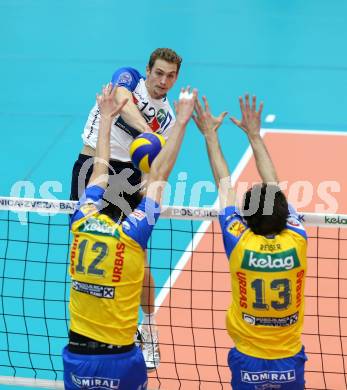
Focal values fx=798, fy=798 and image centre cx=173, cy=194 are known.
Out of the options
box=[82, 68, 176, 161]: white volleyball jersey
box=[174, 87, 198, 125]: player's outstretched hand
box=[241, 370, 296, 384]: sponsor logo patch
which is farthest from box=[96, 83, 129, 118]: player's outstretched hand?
box=[241, 370, 296, 384]: sponsor logo patch

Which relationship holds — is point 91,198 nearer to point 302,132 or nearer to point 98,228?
point 98,228

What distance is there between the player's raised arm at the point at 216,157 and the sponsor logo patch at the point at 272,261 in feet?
1.89

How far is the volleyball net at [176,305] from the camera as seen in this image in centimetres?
777

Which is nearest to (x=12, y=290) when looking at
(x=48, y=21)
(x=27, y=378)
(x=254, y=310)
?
(x=27, y=378)

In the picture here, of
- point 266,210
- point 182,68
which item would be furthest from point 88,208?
point 182,68

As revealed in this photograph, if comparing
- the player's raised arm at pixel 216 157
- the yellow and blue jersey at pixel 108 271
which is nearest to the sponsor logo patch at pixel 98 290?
the yellow and blue jersey at pixel 108 271

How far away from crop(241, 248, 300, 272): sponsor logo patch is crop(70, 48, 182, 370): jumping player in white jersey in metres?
2.30

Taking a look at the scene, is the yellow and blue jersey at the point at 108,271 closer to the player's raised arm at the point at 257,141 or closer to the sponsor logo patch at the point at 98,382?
the sponsor logo patch at the point at 98,382

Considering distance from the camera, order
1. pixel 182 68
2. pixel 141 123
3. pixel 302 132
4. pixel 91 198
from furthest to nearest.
Answer: pixel 182 68 → pixel 302 132 → pixel 141 123 → pixel 91 198

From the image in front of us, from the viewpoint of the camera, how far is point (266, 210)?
18.2 ft

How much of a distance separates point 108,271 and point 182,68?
1130cm

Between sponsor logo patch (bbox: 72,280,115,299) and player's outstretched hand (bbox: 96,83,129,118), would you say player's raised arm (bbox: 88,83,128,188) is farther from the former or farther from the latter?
sponsor logo patch (bbox: 72,280,115,299)

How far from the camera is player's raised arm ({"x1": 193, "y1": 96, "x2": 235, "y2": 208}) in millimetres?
6013

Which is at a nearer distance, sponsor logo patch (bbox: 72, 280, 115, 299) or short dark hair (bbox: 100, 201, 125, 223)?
sponsor logo patch (bbox: 72, 280, 115, 299)
